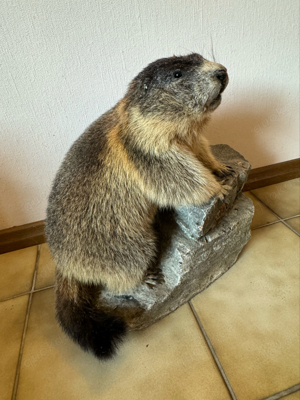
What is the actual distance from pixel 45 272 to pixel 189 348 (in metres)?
0.94

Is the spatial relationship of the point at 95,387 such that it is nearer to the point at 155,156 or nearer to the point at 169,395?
the point at 169,395

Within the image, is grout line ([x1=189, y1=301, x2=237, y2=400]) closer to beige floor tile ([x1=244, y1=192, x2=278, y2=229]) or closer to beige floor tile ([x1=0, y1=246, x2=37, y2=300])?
beige floor tile ([x1=244, y1=192, x2=278, y2=229])

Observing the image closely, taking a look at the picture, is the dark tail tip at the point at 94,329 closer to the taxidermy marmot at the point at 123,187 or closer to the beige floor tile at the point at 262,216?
the taxidermy marmot at the point at 123,187

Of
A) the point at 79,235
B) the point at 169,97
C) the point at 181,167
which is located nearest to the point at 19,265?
the point at 79,235

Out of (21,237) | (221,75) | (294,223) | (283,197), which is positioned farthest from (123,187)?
(283,197)

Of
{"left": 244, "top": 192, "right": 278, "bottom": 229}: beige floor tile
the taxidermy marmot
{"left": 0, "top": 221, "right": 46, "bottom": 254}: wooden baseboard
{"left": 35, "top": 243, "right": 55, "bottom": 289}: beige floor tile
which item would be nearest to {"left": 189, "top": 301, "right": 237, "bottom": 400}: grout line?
the taxidermy marmot

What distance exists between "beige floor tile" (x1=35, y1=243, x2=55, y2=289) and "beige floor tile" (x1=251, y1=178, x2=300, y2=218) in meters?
1.52

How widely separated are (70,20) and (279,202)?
1.69 meters

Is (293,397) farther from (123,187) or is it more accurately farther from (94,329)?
(123,187)

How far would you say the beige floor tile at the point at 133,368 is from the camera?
1003mm

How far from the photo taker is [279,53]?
63.6 inches

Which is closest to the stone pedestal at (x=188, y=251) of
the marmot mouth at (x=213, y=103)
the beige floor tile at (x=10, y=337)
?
the marmot mouth at (x=213, y=103)

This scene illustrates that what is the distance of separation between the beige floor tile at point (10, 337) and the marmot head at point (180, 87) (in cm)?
119

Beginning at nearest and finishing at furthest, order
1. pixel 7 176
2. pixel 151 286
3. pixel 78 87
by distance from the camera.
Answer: pixel 151 286 → pixel 78 87 → pixel 7 176
